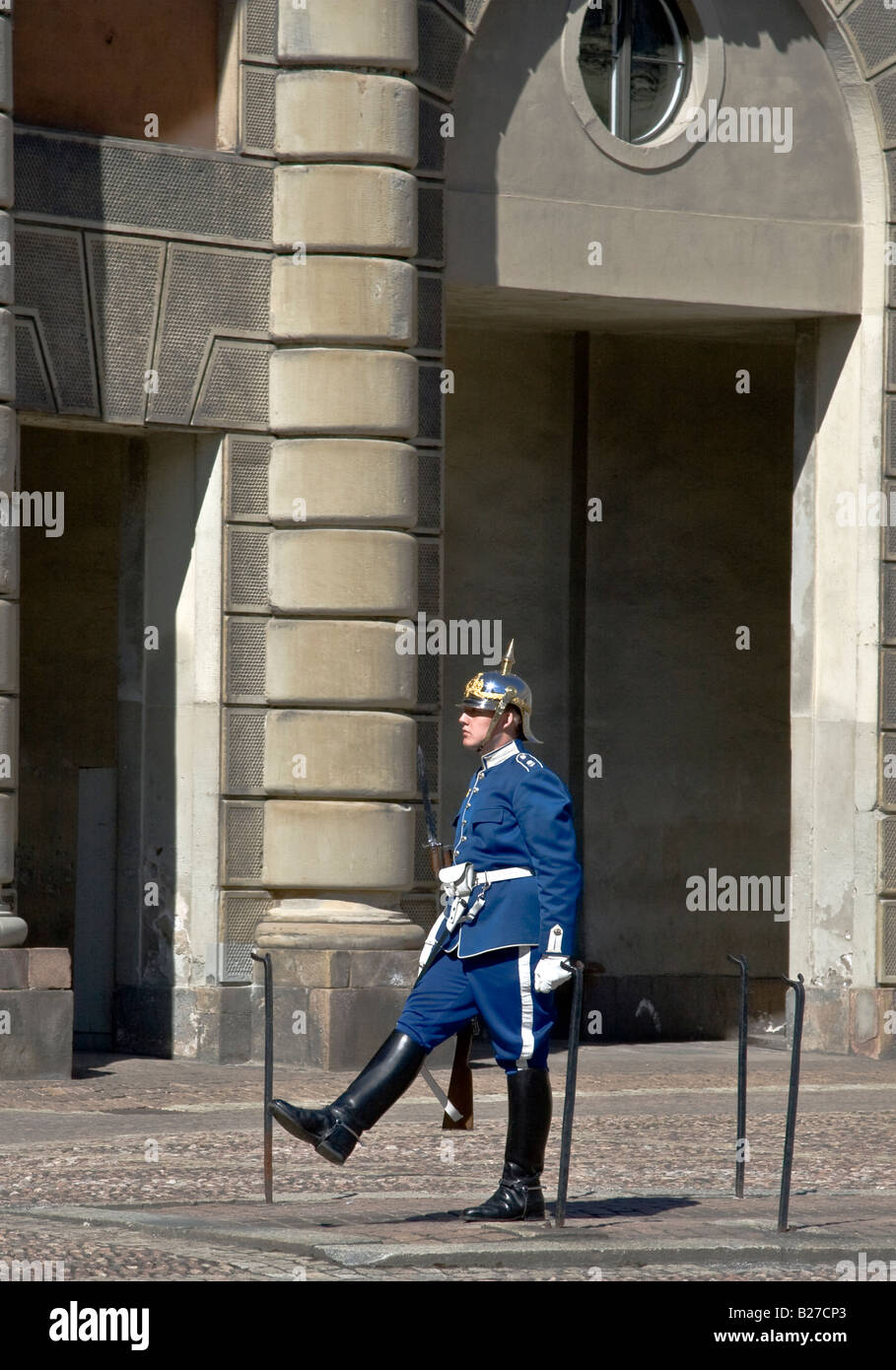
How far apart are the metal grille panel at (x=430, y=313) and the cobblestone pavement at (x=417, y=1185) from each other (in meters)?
4.61

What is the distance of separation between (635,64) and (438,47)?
67.7 inches

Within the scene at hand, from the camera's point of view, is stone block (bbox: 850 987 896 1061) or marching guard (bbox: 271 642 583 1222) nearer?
marching guard (bbox: 271 642 583 1222)

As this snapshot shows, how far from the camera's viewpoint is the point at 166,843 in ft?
50.4

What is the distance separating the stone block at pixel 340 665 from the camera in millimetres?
14867

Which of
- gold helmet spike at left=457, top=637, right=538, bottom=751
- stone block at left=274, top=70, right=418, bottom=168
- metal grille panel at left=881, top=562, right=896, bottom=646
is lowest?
gold helmet spike at left=457, top=637, right=538, bottom=751

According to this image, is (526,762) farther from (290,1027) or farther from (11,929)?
(290,1027)

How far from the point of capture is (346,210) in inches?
590

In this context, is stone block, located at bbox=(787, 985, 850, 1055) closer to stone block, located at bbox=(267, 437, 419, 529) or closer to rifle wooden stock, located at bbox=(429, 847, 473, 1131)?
stone block, located at bbox=(267, 437, 419, 529)

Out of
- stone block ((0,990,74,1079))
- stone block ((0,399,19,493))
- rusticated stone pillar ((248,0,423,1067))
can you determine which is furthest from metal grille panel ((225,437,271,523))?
stone block ((0,990,74,1079))

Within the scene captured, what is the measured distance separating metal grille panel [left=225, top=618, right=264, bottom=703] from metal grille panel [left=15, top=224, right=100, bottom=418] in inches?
62.4

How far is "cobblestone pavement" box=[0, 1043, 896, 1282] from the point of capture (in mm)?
7539

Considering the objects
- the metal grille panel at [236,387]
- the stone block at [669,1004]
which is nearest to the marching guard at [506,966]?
the metal grille panel at [236,387]

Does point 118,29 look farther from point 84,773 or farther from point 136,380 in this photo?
point 84,773
